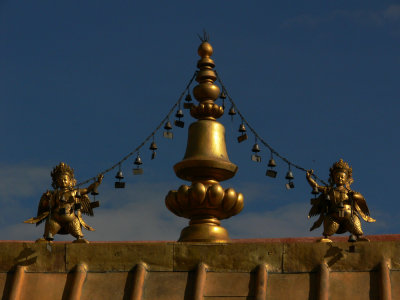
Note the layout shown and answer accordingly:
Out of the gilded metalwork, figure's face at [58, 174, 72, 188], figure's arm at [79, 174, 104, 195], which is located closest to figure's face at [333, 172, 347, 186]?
the gilded metalwork

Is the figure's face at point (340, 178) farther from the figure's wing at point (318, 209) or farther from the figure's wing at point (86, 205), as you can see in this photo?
the figure's wing at point (86, 205)

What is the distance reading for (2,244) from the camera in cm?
1565

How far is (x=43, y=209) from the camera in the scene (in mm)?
17516

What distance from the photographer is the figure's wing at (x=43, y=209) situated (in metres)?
17.4

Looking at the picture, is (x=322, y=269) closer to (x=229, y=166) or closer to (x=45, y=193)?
(x=229, y=166)

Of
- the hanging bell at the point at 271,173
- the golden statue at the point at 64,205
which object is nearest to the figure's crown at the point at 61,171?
the golden statue at the point at 64,205

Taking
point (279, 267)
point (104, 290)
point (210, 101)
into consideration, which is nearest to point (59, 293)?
point (104, 290)

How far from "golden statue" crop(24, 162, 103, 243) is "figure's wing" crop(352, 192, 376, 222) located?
4.80 metres

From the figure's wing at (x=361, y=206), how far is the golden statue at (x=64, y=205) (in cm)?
480

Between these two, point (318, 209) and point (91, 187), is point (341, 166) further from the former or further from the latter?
point (91, 187)

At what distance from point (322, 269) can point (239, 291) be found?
1.37m

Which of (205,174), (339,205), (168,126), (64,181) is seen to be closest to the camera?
(339,205)

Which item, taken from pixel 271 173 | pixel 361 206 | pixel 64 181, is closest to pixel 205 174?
pixel 271 173

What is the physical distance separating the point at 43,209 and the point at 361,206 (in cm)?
597
